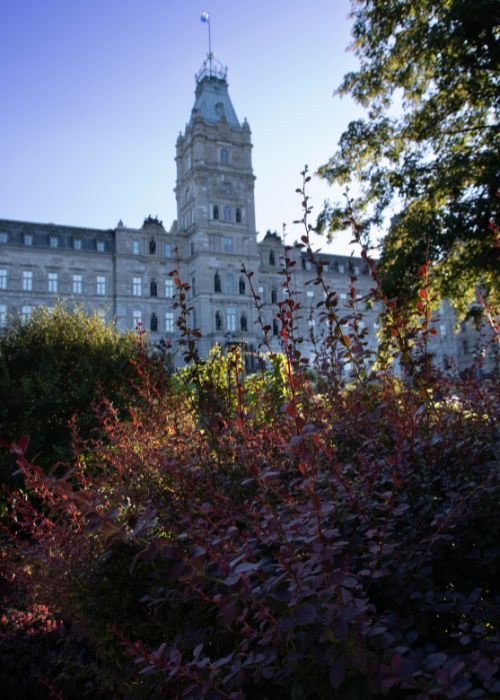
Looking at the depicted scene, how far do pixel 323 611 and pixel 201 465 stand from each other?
6.42 ft

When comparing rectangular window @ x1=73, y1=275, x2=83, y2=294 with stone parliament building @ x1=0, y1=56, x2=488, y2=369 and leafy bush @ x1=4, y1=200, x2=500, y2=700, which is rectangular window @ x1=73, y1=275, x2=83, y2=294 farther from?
leafy bush @ x1=4, y1=200, x2=500, y2=700

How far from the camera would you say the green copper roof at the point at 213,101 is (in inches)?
2124

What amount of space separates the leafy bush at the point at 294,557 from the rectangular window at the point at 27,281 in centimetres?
4844

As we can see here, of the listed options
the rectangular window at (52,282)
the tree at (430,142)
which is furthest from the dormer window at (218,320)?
the tree at (430,142)

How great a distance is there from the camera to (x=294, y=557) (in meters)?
1.91

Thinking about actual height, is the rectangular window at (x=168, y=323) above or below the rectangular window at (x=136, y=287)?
below

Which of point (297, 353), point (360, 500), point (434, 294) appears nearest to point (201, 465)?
point (297, 353)

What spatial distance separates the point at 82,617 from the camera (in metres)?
2.79

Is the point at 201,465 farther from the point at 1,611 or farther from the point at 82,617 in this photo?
the point at 1,611

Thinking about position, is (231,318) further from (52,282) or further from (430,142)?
(430,142)

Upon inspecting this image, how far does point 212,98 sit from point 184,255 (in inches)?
683

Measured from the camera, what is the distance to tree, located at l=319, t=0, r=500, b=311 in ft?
41.4

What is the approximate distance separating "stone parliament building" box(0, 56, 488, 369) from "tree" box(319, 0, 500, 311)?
109 ft

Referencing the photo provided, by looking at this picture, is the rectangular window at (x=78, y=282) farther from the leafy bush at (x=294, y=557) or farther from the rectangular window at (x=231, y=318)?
the leafy bush at (x=294, y=557)
